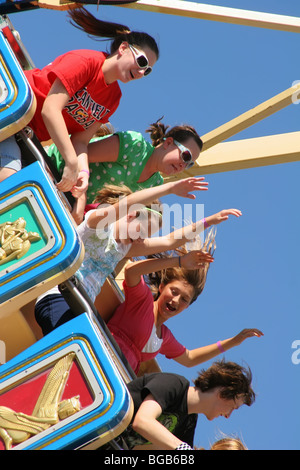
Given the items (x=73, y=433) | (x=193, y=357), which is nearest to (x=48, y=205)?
(x=73, y=433)

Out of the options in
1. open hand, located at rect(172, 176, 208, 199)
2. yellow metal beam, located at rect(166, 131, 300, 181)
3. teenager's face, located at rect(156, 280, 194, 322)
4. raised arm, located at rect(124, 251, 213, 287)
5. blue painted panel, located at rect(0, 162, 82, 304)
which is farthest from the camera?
yellow metal beam, located at rect(166, 131, 300, 181)

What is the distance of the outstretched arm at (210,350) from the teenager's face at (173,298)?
426mm


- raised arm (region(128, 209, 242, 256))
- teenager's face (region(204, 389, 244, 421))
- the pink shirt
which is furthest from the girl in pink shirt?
teenager's face (region(204, 389, 244, 421))

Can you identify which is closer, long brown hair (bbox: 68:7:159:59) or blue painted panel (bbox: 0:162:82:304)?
blue painted panel (bbox: 0:162:82:304)

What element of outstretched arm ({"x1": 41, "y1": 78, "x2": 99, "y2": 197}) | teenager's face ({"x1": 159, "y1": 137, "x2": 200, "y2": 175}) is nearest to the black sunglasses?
teenager's face ({"x1": 159, "y1": 137, "x2": 200, "y2": 175})

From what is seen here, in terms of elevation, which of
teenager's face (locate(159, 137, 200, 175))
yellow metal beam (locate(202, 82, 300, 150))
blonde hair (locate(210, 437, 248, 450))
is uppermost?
teenager's face (locate(159, 137, 200, 175))

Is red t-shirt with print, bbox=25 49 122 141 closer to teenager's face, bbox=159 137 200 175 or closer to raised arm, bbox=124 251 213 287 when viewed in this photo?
teenager's face, bbox=159 137 200 175

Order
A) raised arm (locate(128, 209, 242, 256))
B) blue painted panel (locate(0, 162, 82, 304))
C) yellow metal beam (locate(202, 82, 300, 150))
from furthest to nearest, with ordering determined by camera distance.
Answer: yellow metal beam (locate(202, 82, 300, 150)) → raised arm (locate(128, 209, 242, 256)) → blue painted panel (locate(0, 162, 82, 304))

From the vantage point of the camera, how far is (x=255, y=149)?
6.13 metres

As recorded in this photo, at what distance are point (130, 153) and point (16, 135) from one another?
652 millimetres

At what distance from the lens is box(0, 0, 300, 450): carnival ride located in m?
3.57

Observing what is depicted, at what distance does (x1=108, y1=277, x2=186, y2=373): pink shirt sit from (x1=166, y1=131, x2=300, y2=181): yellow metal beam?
5.66ft

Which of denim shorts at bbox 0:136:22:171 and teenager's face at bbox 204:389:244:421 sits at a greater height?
denim shorts at bbox 0:136:22:171

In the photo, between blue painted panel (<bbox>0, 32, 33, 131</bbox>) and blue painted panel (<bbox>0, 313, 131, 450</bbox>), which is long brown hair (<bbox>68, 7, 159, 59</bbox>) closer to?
blue painted panel (<bbox>0, 32, 33, 131</bbox>)
